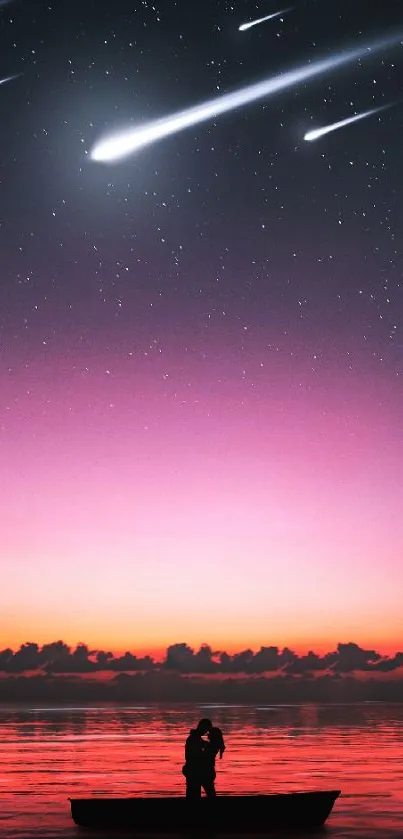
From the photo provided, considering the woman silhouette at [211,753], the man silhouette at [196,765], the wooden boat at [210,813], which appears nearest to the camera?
the woman silhouette at [211,753]

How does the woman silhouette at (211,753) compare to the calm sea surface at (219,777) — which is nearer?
the woman silhouette at (211,753)

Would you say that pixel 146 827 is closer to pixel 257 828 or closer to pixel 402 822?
pixel 257 828

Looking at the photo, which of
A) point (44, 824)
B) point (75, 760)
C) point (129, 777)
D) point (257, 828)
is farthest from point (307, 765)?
point (257, 828)

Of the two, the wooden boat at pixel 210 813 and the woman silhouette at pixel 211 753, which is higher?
the woman silhouette at pixel 211 753

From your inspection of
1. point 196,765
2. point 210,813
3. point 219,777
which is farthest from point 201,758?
point 219,777

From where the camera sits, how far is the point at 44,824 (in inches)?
1092

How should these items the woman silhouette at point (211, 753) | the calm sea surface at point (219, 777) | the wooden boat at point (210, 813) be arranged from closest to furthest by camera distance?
the woman silhouette at point (211, 753), the wooden boat at point (210, 813), the calm sea surface at point (219, 777)

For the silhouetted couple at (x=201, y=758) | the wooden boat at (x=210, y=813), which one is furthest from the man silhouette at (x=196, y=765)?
the wooden boat at (x=210, y=813)

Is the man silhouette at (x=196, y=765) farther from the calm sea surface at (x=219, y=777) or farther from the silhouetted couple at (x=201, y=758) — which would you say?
the calm sea surface at (x=219, y=777)

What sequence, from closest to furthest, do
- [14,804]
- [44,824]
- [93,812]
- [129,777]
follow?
[93,812], [44,824], [14,804], [129,777]

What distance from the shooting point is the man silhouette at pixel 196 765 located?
71.5ft

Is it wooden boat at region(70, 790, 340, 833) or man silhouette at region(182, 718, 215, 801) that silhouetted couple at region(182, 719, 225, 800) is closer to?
man silhouette at region(182, 718, 215, 801)

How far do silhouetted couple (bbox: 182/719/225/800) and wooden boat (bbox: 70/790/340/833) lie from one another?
0.35m

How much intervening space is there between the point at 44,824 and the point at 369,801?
12063 mm
